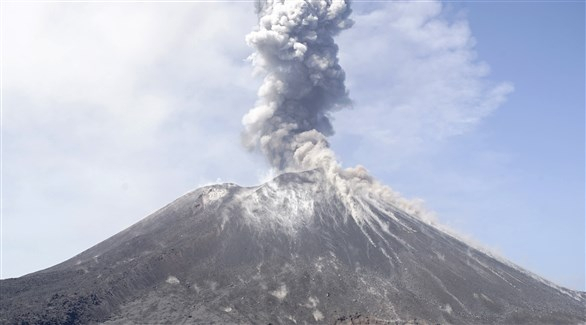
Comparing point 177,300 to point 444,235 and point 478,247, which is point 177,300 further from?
point 478,247

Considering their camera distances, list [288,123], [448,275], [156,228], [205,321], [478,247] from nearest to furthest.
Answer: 1. [205,321]
2. [448,275]
3. [156,228]
4. [478,247]
5. [288,123]

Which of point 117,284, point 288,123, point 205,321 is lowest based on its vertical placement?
point 205,321

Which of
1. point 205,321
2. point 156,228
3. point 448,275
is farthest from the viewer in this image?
point 156,228

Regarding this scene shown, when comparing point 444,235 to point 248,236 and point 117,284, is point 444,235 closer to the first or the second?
point 248,236

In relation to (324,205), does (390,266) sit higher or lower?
lower

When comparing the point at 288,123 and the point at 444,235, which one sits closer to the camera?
the point at 444,235

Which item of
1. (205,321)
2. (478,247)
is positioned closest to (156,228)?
(205,321)

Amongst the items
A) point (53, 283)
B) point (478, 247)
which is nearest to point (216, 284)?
point (53, 283)
